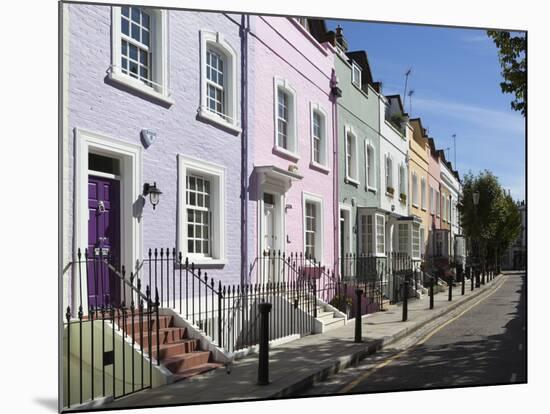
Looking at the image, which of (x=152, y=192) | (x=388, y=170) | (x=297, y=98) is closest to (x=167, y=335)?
(x=152, y=192)

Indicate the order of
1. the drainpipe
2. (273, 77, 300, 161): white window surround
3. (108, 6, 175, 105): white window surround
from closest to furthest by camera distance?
1. (108, 6, 175, 105): white window surround
2. (273, 77, 300, 161): white window surround
3. the drainpipe

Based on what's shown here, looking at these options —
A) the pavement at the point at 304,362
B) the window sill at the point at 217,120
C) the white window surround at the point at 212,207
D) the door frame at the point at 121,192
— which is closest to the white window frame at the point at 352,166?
the pavement at the point at 304,362

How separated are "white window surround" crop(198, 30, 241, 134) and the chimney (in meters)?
1.53

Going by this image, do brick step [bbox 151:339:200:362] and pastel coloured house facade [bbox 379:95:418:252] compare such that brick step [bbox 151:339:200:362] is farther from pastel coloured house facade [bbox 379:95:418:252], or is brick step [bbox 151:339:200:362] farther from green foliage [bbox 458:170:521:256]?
green foliage [bbox 458:170:521:256]

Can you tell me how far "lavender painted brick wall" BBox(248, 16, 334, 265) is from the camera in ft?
30.8

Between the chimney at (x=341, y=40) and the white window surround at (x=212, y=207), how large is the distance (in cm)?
245

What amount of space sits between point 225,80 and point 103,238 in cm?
326

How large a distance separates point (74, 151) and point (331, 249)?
5.93m

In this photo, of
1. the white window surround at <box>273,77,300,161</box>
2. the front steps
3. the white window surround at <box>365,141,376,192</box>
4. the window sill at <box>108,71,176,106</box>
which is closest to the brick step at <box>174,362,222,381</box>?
the front steps

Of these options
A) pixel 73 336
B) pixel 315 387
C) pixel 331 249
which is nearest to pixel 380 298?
pixel 331 249

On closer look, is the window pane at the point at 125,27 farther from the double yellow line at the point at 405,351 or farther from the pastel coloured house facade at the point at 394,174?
the double yellow line at the point at 405,351

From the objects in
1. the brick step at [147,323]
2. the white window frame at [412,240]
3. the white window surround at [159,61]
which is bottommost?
the brick step at [147,323]

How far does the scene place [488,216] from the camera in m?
10.3

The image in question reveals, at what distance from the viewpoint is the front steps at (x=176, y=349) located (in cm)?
685
